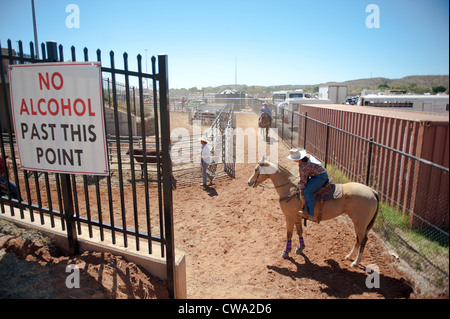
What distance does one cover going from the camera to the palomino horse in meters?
5.20

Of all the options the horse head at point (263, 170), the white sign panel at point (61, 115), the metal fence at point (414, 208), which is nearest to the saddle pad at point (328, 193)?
the horse head at point (263, 170)

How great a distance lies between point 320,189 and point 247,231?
242cm

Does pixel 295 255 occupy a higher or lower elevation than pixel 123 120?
lower

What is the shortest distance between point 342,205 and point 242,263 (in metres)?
2.20

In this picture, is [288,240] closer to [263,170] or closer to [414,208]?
[263,170]

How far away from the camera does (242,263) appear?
573 cm

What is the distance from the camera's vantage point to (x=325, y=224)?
23.6ft

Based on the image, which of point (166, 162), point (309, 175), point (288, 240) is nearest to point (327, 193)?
point (309, 175)

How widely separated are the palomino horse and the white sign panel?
3413 mm

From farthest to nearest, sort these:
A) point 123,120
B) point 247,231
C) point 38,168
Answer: point 123,120, point 247,231, point 38,168
